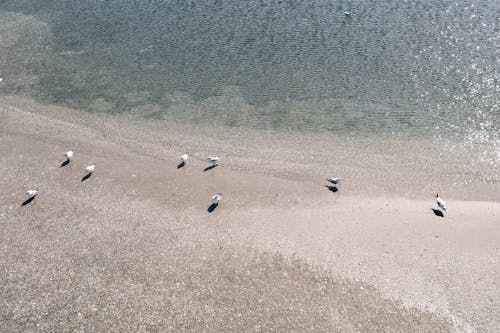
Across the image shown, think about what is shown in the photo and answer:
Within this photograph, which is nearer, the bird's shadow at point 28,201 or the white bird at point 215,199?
the white bird at point 215,199

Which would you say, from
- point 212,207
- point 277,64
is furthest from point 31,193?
point 277,64

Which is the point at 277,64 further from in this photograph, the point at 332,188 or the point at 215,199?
the point at 215,199

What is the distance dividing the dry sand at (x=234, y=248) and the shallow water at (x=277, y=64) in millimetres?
5019

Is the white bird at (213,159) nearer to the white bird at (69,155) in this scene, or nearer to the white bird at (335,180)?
the white bird at (335,180)

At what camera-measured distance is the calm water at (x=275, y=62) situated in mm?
27453

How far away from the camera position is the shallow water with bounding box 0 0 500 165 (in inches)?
1074

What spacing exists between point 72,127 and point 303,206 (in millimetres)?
16469

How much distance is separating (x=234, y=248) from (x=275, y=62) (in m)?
19.2

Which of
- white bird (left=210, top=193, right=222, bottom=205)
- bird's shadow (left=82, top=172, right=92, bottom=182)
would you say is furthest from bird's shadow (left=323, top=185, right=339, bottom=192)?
bird's shadow (left=82, top=172, right=92, bottom=182)

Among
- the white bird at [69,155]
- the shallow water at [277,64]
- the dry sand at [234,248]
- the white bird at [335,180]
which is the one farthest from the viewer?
the shallow water at [277,64]

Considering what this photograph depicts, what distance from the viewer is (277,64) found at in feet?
106

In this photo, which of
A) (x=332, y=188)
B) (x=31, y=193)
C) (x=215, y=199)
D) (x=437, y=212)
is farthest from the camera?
(x=332, y=188)

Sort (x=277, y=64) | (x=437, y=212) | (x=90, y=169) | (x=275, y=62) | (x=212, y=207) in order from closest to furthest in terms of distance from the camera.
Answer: (x=437, y=212) < (x=212, y=207) < (x=90, y=169) < (x=277, y=64) < (x=275, y=62)

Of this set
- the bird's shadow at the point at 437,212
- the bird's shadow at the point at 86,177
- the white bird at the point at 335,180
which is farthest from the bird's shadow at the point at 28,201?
the bird's shadow at the point at 437,212
